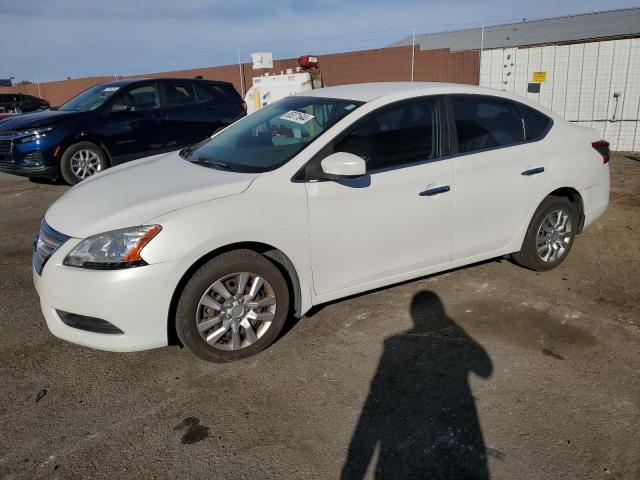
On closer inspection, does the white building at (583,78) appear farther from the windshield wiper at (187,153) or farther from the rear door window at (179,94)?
the windshield wiper at (187,153)

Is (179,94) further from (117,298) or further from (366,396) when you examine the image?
(366,396)

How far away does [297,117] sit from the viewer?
3.87 m

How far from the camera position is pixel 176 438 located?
8.59ft

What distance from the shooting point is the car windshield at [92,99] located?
27.5 feet

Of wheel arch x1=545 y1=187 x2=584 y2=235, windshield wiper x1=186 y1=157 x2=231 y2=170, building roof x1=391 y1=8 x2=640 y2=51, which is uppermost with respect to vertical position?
building roof x1=391 y1=8 x2=640 y2=51

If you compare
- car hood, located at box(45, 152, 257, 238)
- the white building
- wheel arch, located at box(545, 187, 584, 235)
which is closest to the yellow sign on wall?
the white building

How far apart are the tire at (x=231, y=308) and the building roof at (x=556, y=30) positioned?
2552cm

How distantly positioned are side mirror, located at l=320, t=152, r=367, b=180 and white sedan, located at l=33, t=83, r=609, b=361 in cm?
1

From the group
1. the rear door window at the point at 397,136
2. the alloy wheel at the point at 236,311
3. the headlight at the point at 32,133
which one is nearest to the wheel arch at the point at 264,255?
the alloy wheel at the point at 236,311

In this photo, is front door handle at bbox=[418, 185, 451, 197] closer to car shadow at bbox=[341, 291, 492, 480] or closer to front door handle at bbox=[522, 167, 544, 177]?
front door handle at bbox=[522, 167, 544, 177]

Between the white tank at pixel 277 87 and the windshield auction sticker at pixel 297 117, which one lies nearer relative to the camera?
the windshield auction sticker at pixel 297 117

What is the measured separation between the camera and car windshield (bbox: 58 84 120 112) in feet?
27.5

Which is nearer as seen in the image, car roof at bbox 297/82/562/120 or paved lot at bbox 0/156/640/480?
paved lot at bbox 0/156/640/480

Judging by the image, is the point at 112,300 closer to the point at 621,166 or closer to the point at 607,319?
the point at 607,319
